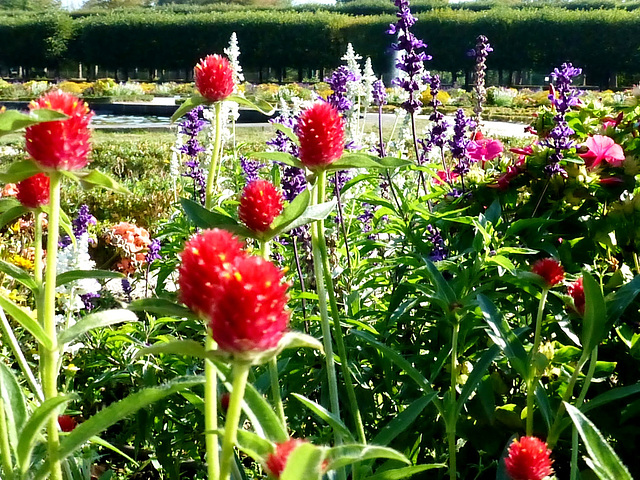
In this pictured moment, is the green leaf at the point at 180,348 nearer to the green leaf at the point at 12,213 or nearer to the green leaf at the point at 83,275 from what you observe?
the green leaf at the point at 83,275

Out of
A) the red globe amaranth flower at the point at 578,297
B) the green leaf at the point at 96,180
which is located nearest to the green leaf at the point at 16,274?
the green leaf at the point at 96,180

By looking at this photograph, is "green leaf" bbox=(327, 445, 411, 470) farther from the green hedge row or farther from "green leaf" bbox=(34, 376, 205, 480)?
the green hedge row

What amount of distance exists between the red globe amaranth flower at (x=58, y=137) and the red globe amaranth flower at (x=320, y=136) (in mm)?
440

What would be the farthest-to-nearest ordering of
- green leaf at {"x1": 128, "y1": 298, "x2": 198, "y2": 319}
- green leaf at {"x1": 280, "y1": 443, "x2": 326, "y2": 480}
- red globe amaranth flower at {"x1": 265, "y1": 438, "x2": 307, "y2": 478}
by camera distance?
green leaf at {"x1": 128, "y1": 298, "x2": 198, "y2": 319} < red globe amaranth flower at {"x1": 265, "y1": 438, "x2": 307, "y2": 478} < green leaf at {"x1": 280, "y1": 443, "x2": 326, "y2": 480}

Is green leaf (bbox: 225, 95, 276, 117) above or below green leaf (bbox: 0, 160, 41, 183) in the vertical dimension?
above

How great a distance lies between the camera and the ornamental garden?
0.81 meters

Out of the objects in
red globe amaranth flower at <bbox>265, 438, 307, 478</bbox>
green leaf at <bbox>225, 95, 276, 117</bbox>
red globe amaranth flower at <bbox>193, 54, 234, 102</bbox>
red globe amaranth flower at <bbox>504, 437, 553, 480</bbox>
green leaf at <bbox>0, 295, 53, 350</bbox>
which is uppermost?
red globe amaranth flower at <bbox>193, 54, 234, 102</bbox>

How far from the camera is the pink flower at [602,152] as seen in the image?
1920 millimetres

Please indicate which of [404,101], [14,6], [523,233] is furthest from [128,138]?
[14,6]

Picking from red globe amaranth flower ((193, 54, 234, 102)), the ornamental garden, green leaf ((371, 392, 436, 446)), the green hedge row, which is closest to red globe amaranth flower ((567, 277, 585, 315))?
the ornamental garden

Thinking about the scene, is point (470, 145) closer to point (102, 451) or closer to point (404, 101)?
point (404, 101)

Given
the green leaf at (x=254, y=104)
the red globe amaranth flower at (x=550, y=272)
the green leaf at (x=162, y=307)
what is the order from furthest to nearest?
the green leaf at (x=254, y=104) → the red globe amaranth flower at (x=550, y=272) → the green leaf at (x=162, y=307)

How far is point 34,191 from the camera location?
112 centimetres

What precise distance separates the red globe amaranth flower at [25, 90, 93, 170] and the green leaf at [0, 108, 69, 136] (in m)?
0.06
